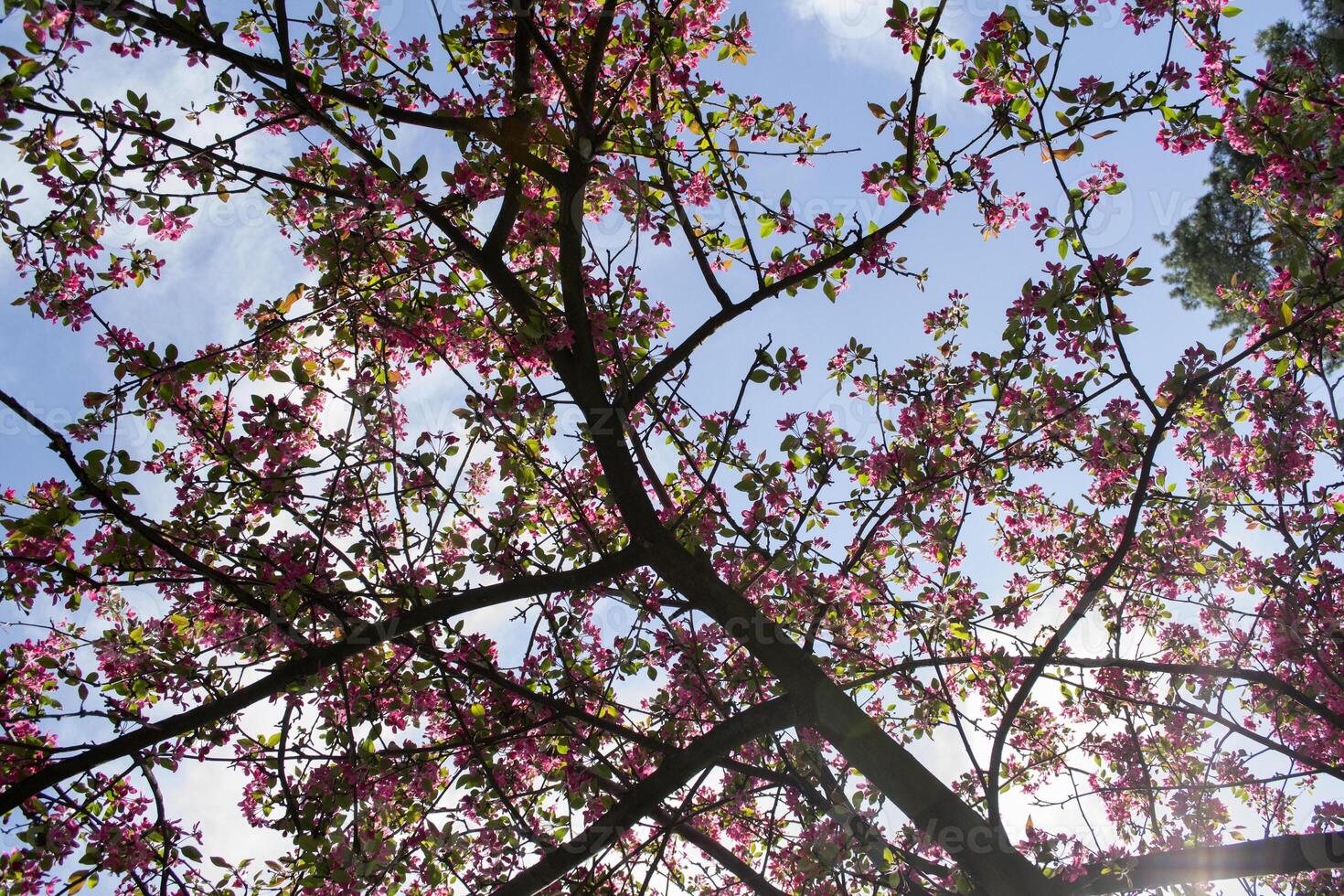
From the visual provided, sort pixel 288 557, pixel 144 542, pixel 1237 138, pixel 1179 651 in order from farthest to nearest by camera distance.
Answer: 1. pixel 1179 651
2. pixel 1237 138
3. pixel 288 557
4. pixel 144 542

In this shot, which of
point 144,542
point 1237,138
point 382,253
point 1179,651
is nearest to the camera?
point 144,542

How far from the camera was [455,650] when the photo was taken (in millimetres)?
4824

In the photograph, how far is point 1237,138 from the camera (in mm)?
4738

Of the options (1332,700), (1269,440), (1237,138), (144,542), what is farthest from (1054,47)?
(144,542)

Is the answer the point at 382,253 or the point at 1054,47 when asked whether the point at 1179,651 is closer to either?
the point at 1054,47

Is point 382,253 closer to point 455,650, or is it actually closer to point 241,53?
point 241,53

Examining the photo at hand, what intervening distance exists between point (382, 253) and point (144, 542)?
2.17 metres

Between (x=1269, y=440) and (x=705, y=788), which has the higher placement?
(x=1269, y=440)

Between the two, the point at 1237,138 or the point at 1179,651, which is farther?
the point at 1179,651

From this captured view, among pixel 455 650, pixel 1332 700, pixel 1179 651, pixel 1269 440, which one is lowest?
pixel 1332 700

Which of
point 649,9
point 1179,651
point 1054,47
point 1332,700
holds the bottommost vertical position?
point 1332,700

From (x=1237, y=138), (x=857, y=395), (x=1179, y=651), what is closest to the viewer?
(x=1237, y=138)

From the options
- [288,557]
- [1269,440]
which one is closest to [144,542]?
[288,557]

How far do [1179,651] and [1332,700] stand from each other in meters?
1.16
